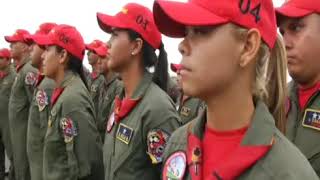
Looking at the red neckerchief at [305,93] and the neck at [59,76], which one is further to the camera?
the neck at [59,76]

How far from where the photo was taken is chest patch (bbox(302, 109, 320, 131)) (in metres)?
2.06

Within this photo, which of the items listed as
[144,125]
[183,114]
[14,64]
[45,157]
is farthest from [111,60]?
[14,64]

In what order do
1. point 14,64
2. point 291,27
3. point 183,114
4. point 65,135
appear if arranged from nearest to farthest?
point 291,27
point 65,135
point 183,114
point 14,64

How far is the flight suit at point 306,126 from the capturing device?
6.62ft

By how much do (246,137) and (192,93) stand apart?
0.20 meters

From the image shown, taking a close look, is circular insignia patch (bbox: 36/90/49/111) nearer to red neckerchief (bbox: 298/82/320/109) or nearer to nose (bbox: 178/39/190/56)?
red neckerchief (bbox: 298/82/320/109)

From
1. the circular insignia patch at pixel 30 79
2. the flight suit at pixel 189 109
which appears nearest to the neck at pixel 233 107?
the flight suit at pixel 189 109

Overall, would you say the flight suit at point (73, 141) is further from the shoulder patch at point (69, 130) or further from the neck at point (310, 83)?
the neck at point (310, 83)

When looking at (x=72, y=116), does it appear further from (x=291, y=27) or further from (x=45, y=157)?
(x=291, y=27)

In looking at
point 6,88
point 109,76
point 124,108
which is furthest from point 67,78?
point 109,76

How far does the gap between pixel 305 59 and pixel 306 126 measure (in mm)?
306

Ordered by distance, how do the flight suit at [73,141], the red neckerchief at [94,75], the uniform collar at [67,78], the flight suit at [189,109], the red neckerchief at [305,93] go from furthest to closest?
the red neckerchief at [94,75] < the flight suit at [189,109] < the uniform collar at [67,78] < the flight suit at [73,141] < the red neckerchief at [305,93]

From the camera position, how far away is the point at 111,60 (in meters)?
2.65

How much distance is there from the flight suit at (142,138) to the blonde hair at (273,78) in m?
0.97
